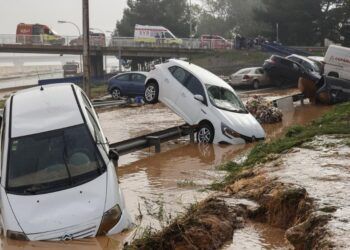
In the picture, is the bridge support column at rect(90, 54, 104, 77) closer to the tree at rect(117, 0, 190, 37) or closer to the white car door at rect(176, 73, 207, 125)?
the tree at rect(117, 0, 190, 37)

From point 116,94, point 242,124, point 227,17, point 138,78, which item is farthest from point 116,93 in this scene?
point 227,17

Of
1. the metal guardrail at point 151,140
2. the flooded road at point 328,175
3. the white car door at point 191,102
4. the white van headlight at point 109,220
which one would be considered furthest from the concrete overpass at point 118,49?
the white van headlight at point 109,220

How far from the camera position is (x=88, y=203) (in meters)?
7.90

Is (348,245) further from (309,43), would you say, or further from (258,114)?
(309,43)

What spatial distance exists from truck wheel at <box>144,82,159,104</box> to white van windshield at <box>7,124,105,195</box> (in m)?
8.55

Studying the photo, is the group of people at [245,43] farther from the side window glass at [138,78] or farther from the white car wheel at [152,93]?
the white car wheel at [152,93]

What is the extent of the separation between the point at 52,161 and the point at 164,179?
13.2 ft

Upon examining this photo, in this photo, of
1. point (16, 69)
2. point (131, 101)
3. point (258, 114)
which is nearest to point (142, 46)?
point (131, 101)

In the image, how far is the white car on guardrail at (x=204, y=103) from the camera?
16031mm

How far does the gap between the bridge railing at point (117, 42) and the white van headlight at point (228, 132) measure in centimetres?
4386

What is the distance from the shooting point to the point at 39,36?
6794cm

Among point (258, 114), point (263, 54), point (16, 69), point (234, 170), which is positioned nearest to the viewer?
point (234, 170)

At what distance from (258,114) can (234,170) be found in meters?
9.41

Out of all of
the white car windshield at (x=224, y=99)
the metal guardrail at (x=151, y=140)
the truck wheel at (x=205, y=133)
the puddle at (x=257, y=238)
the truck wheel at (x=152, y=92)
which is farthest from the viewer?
the truck wheel at (x=152, y=92)
